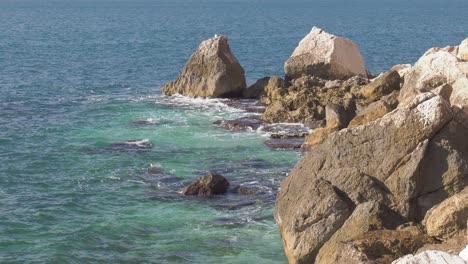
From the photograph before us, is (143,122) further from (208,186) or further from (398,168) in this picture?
(398,168)

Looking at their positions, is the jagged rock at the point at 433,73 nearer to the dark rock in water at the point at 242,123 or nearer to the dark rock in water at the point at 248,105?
the dark rock in water at the point at 242,123

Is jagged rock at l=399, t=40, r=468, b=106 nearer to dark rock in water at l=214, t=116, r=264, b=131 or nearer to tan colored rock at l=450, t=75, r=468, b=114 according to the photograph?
tan colored rock at l=450, t=75, r=468, b=114

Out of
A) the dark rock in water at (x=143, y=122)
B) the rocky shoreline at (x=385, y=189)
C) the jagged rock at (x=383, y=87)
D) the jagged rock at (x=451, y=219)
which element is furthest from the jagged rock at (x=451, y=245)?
the dark rock in water at (x=143, y=122)

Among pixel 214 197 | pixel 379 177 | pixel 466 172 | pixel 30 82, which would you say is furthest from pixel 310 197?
pixel 30 82

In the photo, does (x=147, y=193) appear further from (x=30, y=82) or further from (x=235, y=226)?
(x=30, y=82)

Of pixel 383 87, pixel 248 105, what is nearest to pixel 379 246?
pixel 383 87

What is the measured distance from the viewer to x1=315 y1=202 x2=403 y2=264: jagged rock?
24.2 meters

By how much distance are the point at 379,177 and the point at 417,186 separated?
1.13 m

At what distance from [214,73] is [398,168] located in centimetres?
3299

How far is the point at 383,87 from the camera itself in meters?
50.3

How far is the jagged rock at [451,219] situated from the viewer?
75.9 ft

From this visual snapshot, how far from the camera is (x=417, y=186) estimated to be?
26422mm

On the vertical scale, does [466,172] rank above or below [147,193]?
above

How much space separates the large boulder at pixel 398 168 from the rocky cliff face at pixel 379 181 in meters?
0.03
